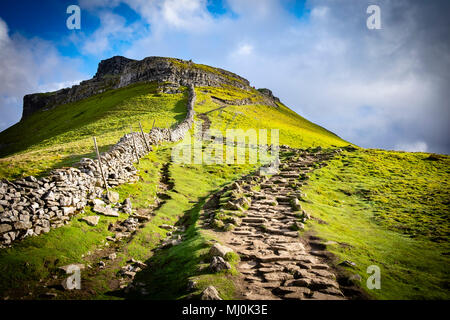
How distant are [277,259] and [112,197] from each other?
12.4m

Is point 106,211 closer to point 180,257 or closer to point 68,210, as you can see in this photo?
point 68,210

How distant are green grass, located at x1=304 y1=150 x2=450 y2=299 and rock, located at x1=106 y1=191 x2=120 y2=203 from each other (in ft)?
43.8

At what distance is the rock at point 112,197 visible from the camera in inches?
639

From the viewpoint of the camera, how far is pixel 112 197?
16.6 m

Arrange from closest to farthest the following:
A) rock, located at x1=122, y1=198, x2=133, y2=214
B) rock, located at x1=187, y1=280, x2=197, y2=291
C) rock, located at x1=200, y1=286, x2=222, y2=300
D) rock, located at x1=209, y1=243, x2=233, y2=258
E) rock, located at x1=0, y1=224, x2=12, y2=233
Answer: rock, located at x1=200, y1=286, x2=222, y2=300, rock, located at x1=187, y1=280, x2=197, y2=291, rock, located at x1=209, y1=243, x2=233, y2=258, rock, located at x1=0, y1=224, x2=12, y2=233, rock, located at x1=122, y1=198, x2=133, y2=214

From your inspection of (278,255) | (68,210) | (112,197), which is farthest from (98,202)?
(278,255)

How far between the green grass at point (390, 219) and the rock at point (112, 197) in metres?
13.4

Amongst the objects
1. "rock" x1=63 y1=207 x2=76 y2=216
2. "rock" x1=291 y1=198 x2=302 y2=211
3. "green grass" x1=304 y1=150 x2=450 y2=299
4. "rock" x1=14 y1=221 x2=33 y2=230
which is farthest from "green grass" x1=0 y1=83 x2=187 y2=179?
"green grass" x1=304 y1=150 x2=450 y2=299

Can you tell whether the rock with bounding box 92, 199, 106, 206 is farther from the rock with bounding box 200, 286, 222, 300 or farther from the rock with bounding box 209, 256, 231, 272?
the rock with bounding box 200, 286, 222, 300

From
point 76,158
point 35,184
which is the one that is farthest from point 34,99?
point 35,184

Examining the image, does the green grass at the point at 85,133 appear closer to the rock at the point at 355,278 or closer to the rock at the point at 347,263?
the rock at the point at 347,263

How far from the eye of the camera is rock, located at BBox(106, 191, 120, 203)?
53.3 feet

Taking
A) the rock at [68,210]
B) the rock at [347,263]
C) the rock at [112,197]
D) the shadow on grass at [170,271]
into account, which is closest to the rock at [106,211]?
the rock at [112,197]
